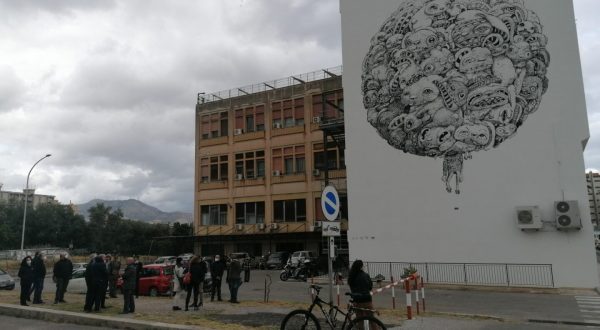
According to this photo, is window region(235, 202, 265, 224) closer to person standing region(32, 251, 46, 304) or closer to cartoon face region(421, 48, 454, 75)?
cartoon face region(421, 48, 454, 75)

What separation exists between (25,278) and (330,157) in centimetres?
3286

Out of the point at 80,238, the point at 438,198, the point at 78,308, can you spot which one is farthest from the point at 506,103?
the point at 80,238

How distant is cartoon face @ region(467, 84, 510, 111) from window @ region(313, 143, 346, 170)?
20885mm

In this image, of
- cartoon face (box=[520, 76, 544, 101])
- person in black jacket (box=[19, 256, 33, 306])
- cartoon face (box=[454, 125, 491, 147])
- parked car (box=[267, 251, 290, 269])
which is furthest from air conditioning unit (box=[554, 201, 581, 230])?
parked car (box=[267, 251, 290, 269])

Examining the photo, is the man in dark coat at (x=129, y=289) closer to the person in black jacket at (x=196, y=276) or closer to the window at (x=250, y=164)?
the person in black jacket at (x=196, y=276)

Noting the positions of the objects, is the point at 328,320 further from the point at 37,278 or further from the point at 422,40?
the point at 422,40

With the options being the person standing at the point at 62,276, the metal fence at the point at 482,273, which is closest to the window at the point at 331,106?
Result: the metal fence at the point at 482,273

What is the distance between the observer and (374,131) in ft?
90.8

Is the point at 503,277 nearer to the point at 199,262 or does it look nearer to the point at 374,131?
the point at 374,131

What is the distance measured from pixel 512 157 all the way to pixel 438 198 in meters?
4.11

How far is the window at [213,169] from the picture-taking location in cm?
5225

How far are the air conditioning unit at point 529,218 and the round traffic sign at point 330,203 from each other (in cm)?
1544

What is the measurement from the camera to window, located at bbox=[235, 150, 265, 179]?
50.2 meters

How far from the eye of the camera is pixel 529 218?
73.5 ft
